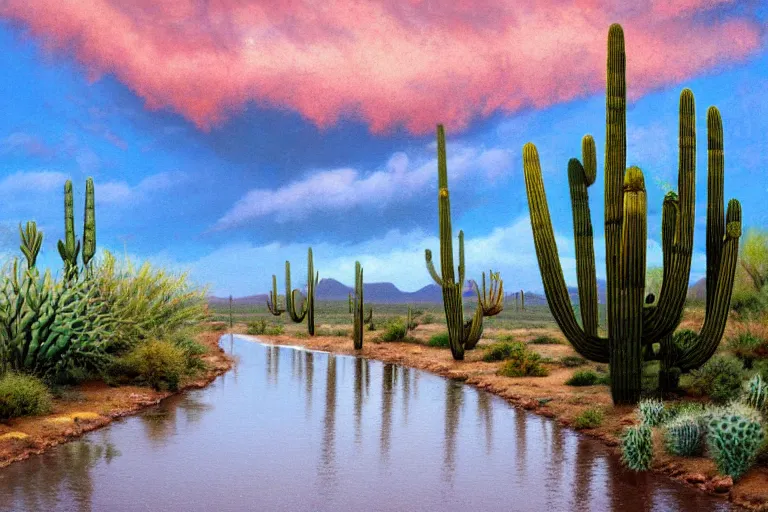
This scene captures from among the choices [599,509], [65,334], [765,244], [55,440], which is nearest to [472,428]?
[599,509]

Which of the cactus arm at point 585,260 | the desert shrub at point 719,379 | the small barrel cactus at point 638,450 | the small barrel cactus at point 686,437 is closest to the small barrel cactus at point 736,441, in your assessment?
the small barrel cactus at point 686,437

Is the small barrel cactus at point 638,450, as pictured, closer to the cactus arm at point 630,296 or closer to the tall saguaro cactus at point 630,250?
the cactus arm at point 630,296

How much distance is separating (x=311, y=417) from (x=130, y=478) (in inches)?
221

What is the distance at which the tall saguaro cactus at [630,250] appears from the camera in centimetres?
1587

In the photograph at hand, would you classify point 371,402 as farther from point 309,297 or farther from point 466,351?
point 309,297

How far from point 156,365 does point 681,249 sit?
485 inches

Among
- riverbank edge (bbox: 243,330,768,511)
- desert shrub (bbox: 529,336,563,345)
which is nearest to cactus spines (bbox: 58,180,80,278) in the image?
riverbank edge (bbox: 243,330,768,511)

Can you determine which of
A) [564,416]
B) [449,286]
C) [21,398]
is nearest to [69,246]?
[21,398]

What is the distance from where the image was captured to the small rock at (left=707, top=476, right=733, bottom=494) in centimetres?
1056

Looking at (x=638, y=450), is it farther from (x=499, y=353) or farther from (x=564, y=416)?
(x=499, y=353)

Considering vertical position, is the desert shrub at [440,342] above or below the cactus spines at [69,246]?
below

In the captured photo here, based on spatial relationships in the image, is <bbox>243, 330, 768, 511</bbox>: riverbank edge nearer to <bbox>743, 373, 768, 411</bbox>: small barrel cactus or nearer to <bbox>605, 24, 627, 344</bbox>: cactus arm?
<bbox>743, 373, 768, 411</bbox>: small barrel cactus

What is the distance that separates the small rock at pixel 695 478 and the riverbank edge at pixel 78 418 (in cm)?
939

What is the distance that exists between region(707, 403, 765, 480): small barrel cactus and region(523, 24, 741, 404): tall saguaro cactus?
4.88m
